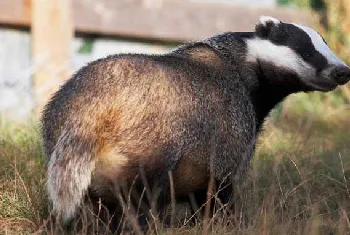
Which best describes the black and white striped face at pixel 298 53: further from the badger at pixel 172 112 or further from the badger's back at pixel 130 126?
the badger's back at pixel 130 126

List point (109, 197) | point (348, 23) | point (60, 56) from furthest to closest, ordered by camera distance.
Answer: point (348, 23) → point (60, 56) → point (109, 197)

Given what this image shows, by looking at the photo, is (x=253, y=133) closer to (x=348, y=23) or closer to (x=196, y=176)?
(x=196, y=176)

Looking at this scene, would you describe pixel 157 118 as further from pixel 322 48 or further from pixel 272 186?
pixel 322 48

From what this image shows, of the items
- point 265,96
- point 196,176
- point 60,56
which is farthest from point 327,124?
point 196,176

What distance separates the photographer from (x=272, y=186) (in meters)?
5.63

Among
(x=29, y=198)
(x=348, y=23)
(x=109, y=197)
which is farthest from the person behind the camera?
(x=348, y=23)

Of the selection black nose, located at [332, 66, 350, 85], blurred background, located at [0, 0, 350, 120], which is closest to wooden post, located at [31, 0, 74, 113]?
blurred background, located at [0, 0, 350, 120]

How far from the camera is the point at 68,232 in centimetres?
497

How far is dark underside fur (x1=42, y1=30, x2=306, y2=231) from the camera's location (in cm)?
475

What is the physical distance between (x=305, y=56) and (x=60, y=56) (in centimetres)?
468

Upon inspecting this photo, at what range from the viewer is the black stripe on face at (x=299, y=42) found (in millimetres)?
5520

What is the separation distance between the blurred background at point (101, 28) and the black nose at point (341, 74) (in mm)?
4427

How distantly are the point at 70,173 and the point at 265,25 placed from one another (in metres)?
1.64

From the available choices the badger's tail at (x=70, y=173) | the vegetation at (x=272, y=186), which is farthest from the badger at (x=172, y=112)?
the vegetation at (x=272, y=186)
